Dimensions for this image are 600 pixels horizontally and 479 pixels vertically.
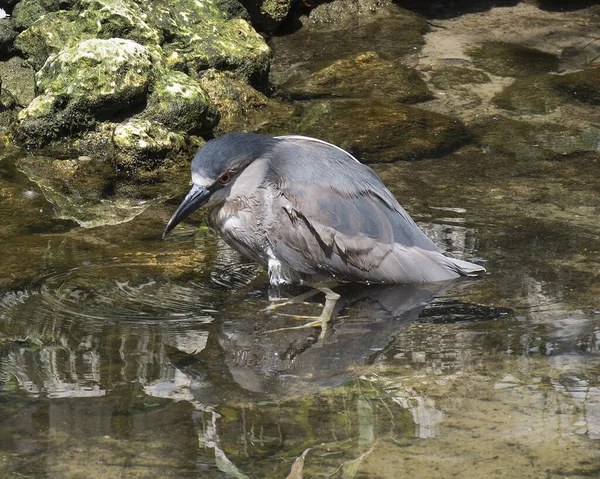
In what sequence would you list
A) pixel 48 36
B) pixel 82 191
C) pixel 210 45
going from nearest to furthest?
pixel 82 191 < pixel 48 36 < pixel 210 45

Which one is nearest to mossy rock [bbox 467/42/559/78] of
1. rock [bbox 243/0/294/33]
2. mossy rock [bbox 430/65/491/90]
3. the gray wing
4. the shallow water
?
mossy rock [bbox 430/65/491/90]

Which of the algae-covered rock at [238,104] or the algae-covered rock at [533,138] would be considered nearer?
the algae-covered rock at [533,138]

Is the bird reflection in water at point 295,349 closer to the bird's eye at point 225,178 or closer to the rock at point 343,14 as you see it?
the bird's eye at point 225,178

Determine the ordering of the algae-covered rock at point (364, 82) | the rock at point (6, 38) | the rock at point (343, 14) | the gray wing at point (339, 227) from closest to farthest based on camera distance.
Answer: the gray wing at point (339, 227), the rock at point (6, 38), the algae-covered rock at point (364, 82), the rock at point (343, 14)

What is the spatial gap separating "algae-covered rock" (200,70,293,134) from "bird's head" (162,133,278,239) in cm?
265

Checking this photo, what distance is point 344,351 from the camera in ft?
13.1

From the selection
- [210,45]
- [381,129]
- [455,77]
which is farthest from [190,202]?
[455,77]

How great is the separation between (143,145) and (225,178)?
1.96 meters

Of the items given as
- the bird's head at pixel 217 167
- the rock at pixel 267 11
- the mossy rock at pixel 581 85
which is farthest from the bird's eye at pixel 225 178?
the rock at pixel 267 11

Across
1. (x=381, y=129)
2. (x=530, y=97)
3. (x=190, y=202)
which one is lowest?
(x=381, y=129)

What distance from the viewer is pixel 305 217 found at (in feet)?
15.1

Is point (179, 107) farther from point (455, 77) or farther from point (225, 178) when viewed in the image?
point (455, 77)

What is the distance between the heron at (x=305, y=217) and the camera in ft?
15.1

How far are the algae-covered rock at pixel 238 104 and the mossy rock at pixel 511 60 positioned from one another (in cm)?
215
